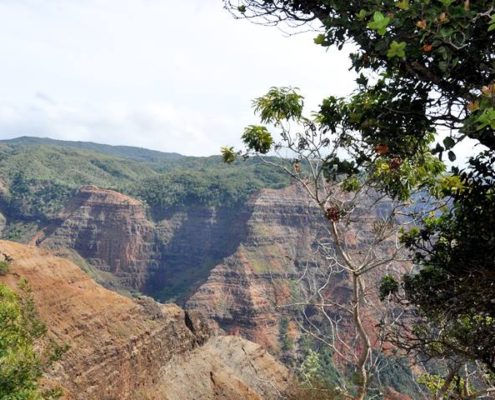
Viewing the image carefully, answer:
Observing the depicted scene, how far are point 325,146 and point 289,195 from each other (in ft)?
476

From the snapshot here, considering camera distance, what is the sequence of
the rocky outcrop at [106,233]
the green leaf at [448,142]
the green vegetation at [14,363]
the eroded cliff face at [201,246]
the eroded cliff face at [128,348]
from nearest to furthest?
the green leaf at [448,142]
the green vegetation at [14,363]
the eroded cliff face at [128,348]
the eroded cliff face at [201,246]
the rocky outcrop at [106,233]

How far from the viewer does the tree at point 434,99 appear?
436 cm

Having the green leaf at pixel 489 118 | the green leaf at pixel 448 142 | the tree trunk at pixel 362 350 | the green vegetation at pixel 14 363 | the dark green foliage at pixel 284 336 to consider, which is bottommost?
the dark green foliage at pixel 284 336

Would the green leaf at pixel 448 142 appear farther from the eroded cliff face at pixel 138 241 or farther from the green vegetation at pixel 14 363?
the eroded cliff face at pixel 138 241

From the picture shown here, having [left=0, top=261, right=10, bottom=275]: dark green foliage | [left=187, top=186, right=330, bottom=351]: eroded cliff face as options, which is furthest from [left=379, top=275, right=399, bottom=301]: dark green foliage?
[left=187, top=186, right=330, bottom=351]: eroded cliff face

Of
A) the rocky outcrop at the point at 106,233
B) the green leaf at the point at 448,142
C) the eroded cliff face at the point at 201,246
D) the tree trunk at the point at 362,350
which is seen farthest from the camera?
the rocky outcrop at the point at 106,233

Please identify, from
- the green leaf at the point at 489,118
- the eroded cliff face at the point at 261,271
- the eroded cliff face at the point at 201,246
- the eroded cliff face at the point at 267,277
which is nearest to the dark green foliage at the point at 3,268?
the green leaf at the point at 489,118

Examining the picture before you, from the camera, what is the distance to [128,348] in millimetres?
40156

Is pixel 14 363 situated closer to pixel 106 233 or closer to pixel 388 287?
pixel 388 287

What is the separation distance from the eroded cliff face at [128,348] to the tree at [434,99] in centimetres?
3027

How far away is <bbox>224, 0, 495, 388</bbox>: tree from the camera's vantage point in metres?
4.36

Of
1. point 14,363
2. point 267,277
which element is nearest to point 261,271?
point 267,277

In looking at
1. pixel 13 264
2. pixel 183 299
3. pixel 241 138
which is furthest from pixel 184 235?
pixel 241 138

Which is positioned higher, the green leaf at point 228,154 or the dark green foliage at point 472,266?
the green leaf at point 228,154
